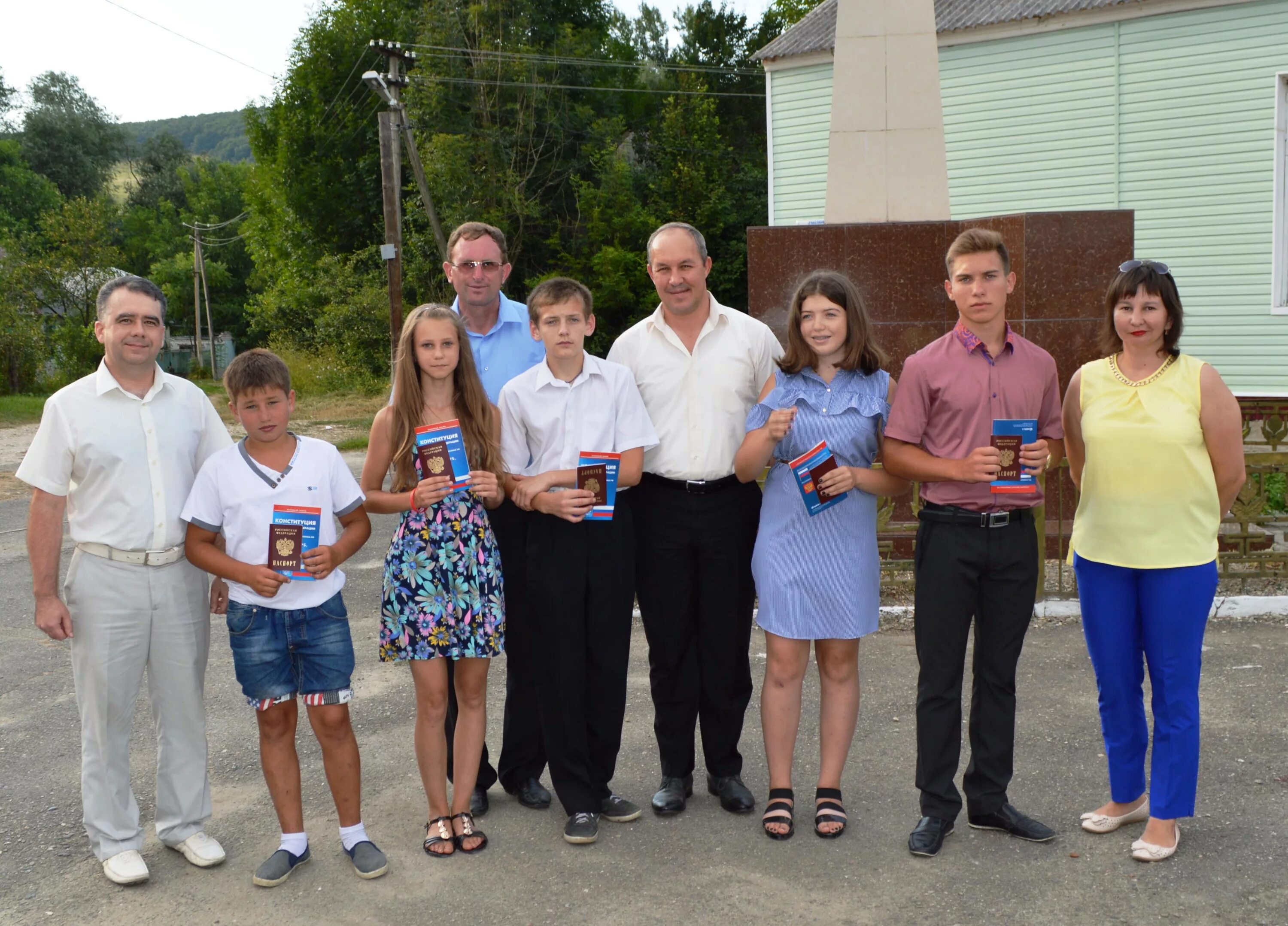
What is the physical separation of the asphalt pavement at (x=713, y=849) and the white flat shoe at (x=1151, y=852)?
29 millimetres

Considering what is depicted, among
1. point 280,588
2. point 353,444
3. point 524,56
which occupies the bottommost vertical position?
point 353,444

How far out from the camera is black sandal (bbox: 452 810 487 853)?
390 cm

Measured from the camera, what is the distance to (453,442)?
3650mm

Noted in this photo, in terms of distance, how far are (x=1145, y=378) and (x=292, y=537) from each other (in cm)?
287

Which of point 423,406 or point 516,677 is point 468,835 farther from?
point 423,406

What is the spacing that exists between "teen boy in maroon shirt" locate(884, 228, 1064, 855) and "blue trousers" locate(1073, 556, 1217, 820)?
276 mm

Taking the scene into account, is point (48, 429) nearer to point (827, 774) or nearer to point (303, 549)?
point (303, 549)

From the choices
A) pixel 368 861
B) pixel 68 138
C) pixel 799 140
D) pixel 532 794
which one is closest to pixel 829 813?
pixel 532 794

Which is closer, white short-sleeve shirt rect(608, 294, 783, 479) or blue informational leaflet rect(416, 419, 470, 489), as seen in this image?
blue informational leaflet rect(416, 419, 470, 489)

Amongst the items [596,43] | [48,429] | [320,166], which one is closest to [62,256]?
[320,166]

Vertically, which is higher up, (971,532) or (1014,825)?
(971,532)

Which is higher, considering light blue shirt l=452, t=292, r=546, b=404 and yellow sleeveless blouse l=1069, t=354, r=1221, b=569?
light blue shirt l=452, t=292, r=546, b=404

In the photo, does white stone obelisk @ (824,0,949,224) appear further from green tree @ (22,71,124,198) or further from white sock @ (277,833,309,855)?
green tree @ (22,71,124,198)

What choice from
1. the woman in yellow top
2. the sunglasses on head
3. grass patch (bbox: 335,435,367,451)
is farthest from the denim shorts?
grass patch (bbox: 335,435,367,451)
